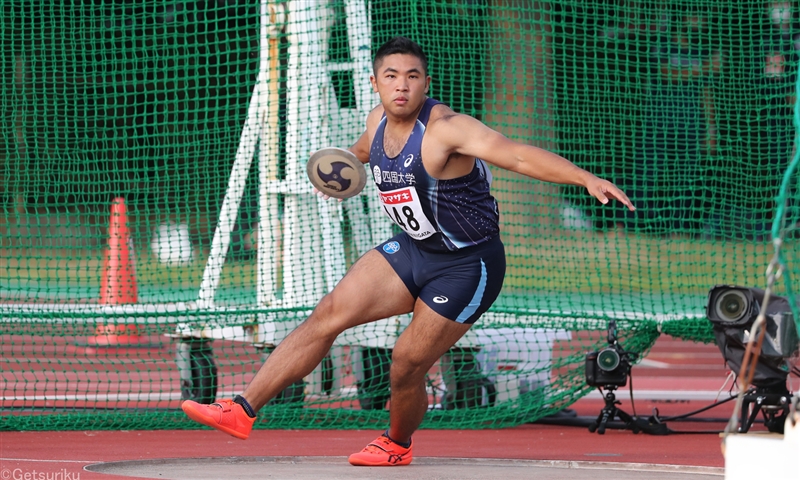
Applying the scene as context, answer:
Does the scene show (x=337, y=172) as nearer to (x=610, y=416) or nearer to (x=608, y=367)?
(x=608, y=367)

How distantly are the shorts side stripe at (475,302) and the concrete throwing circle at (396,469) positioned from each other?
742 millimetres

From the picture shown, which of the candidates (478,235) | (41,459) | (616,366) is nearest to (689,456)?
(616,366)

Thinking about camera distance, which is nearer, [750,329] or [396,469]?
[396,469]

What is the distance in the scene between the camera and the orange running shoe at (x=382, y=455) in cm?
556

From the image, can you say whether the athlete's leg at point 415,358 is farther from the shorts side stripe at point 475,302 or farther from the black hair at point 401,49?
the black hair at point 401,49

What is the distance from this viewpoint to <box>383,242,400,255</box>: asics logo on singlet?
5.46 m

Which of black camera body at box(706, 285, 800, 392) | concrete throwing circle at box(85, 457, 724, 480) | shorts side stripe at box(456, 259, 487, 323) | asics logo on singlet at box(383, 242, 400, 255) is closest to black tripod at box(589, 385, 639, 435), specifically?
black camera body at box(706, 285, 800, 392)

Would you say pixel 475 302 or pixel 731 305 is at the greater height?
pixel 475 302

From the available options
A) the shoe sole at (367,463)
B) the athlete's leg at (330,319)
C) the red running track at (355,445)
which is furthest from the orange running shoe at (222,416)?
the shoe sole at (367,463)

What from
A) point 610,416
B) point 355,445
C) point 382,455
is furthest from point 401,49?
point 610,416

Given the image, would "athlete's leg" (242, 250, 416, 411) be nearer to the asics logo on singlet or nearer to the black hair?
the asics logo on singlet

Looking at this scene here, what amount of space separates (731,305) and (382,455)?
252 cm

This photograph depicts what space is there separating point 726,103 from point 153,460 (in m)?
5.65

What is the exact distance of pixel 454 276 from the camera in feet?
17.5
